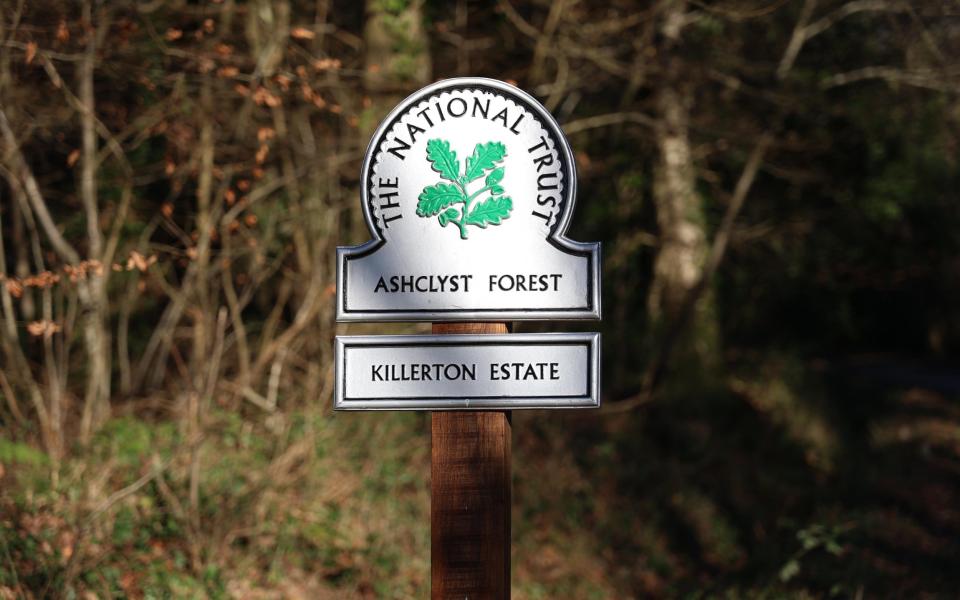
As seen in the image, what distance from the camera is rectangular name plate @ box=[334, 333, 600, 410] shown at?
3.71 m

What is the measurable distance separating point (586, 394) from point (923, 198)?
17278mm

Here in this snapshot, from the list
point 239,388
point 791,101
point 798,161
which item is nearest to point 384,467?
point 239,388

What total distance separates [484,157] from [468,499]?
1205 millimetres

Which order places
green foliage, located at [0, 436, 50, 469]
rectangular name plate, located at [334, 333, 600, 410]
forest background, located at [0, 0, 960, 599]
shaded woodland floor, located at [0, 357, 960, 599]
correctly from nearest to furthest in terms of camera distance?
rectangular name plate, located at [334, 333, 600, 410] → shaded woodland floor, located at [0, 357, 960, 599] → green foliage, located at [0, 436, 50, 469] → forest background, located at [0, 0, 960, 599]

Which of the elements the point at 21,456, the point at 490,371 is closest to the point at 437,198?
the point at 490,371

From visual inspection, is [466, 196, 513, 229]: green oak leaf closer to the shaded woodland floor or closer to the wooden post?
the wooden post

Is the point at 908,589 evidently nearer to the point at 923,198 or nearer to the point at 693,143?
the point at 693,143

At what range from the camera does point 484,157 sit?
373 centimetres

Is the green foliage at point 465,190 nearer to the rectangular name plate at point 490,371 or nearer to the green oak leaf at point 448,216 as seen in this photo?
the green oak leaf at point 448,216

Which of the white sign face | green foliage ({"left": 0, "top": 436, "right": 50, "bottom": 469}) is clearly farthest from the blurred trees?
the white sign face

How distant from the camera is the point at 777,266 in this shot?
1725 centimetres

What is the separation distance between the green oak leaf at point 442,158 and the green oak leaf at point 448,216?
12cm

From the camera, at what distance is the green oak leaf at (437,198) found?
3.72m

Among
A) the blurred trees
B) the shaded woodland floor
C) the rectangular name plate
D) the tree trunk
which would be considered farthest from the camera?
the tree trunk
